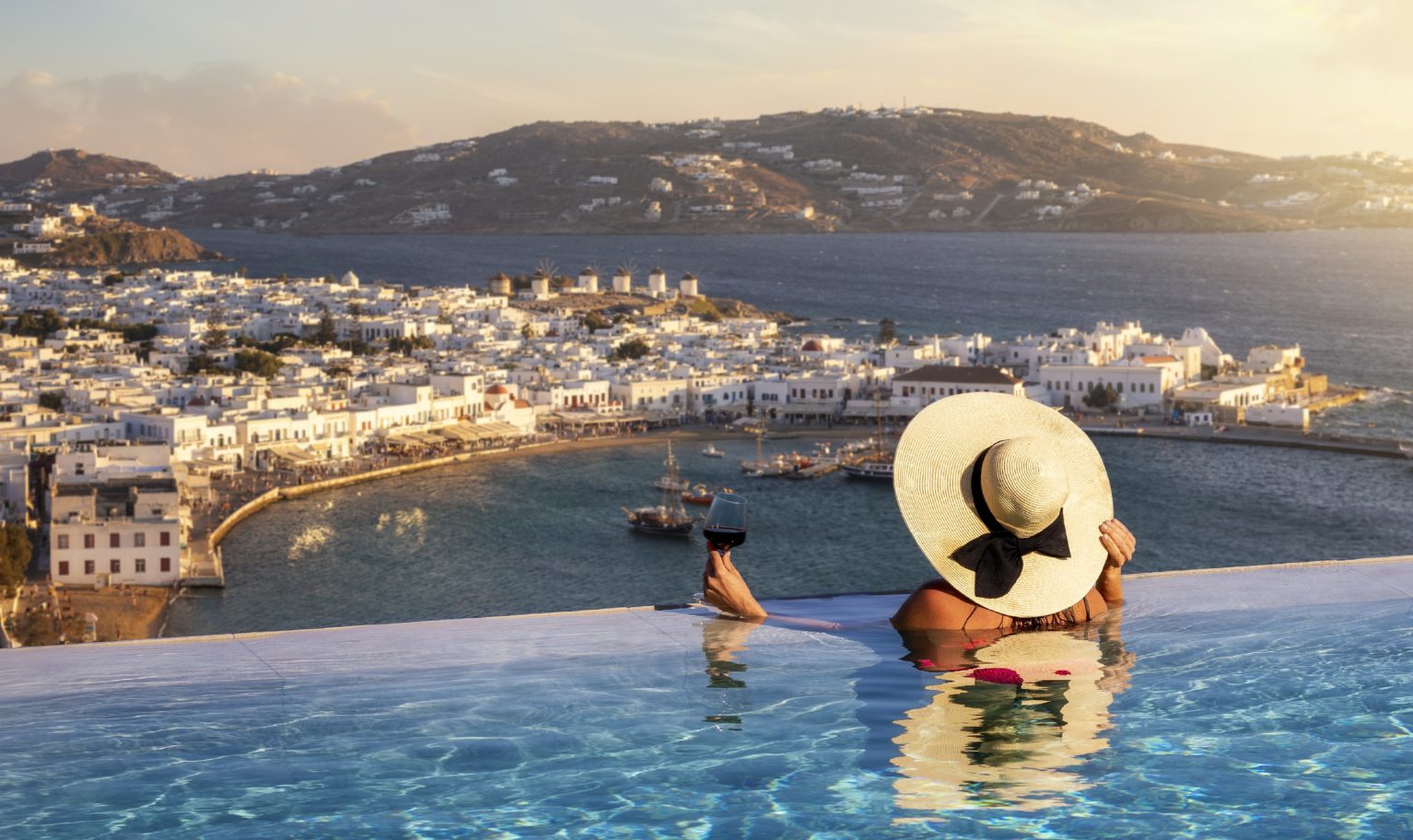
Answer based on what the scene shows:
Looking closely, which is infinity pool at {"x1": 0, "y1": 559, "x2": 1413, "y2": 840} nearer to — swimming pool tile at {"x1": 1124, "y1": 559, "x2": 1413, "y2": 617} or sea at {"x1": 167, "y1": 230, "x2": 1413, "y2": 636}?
swimming pool tile at {"x1": 1124, "y1": 559, "x2": 1413, "y2": 617}

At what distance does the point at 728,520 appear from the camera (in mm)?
3719

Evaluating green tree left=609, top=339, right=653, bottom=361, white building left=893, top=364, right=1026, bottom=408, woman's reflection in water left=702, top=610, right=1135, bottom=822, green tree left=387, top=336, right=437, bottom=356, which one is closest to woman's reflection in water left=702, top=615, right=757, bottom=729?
woman's reflection in water left=702, top=610, right=1135, bottom=822

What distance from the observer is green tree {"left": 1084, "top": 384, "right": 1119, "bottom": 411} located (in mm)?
28375

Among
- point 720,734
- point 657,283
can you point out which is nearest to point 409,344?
point 657,283

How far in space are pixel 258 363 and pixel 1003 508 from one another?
28869 mm

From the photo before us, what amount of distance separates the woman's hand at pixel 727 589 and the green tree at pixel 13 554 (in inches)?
424

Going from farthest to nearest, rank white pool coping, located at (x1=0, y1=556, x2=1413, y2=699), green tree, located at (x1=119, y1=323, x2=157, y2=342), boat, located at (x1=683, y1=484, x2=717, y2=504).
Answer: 1. green tree, located at (x1=119, y1=323, x2=157, y2=342)
2. boat, located at (x1=683, y1=484, x2=717, y2=504)
3. white pool coping, located at (x1=0, y1=556, x2=1413, y2=699)

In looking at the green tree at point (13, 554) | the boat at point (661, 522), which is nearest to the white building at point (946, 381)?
the boat at point (661, 522)

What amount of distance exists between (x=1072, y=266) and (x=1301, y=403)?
1760 inches

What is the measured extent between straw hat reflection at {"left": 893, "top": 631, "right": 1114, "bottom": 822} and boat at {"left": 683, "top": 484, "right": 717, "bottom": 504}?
16069 millimetres

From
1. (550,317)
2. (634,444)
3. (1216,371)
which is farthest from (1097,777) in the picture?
(550,317)

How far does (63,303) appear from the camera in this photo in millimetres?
44906

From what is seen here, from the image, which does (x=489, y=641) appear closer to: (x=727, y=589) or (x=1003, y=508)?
(x=727, y=589)

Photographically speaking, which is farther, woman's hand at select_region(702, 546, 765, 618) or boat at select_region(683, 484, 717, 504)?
boat at select_region(683, 484, 717, 504)
